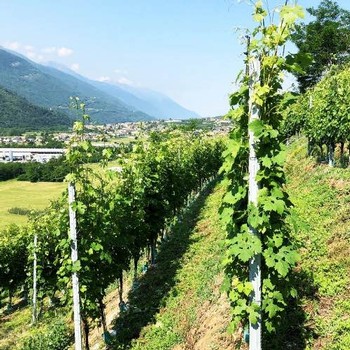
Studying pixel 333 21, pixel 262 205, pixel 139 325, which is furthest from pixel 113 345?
pixel 333 21

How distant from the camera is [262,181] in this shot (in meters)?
6.20

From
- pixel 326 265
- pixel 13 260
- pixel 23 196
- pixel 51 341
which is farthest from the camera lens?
pixel 23 196

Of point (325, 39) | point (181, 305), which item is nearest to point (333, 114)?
point (181, 305)

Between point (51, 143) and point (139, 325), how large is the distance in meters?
185

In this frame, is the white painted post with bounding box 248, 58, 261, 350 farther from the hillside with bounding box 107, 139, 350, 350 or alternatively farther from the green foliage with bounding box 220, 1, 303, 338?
the hillside with bounding box 107, 139, 350, 350

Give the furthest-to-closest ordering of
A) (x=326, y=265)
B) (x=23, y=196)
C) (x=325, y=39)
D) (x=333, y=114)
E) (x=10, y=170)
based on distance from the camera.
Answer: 1. (x=10, y=170)
2. (x=23, y=196)
3. (x=325, y=39)
4. (x=333, y=114)
5. (x=326, y=265)

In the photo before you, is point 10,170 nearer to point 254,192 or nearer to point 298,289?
point 298,289

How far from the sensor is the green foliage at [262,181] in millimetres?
5785

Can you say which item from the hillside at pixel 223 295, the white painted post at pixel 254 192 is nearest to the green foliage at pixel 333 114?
the hillside at pixel 223 295

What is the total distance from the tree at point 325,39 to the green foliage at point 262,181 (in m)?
51.5

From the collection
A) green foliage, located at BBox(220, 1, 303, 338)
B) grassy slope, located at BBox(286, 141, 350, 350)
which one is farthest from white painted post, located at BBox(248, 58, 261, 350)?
grassy slope, located at BBox(286, 141, 350, 350)

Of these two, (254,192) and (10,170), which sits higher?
(254,192)

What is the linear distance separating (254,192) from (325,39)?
59038 millimetres

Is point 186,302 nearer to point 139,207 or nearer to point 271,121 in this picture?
point 139,207
